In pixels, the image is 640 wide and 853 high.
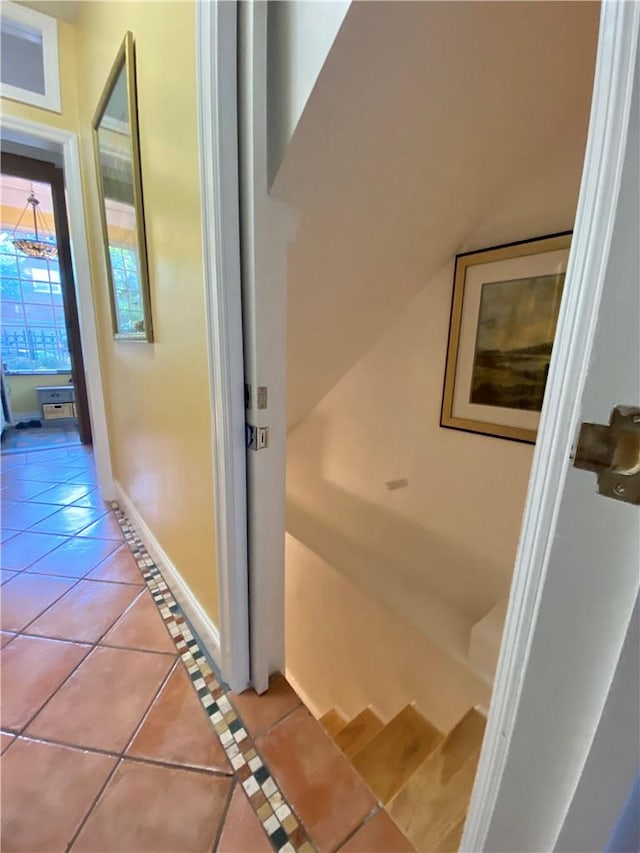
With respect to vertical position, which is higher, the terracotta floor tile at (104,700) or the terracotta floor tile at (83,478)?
the terracotta floor tile at (83,478)

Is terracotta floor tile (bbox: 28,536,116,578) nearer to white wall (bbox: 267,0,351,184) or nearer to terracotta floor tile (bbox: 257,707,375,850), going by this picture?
terracotta floor tile (bbox: 257,707,375,850)

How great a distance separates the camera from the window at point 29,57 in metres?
1.79

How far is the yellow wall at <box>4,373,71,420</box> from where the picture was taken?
4.58 metres

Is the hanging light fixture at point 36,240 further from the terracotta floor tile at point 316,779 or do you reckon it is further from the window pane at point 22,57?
the terracotta floor tile at point 316,779

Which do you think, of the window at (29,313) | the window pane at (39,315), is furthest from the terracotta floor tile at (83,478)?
the window pane at (39,315)

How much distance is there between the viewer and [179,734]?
104cm

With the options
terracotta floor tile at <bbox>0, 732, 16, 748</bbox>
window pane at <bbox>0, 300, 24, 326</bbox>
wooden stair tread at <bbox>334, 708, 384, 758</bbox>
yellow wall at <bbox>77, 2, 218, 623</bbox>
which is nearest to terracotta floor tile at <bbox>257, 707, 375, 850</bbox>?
yellow wall at <bbox>77, 2, 218, 623</bbox>

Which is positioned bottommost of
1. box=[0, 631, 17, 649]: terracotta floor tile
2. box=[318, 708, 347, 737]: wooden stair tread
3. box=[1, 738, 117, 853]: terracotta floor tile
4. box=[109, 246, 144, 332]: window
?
box=[318, 708, 347, 737]: wooden stair tread

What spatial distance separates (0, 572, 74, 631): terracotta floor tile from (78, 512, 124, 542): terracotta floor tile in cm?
35

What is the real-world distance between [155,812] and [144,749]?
164 millimetres

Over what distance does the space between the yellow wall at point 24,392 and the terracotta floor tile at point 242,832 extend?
525cm

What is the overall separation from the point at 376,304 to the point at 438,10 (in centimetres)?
114

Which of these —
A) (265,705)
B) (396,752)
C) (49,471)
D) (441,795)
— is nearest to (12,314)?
(49,471)

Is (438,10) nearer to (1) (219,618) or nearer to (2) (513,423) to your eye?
(2) (513,423)
